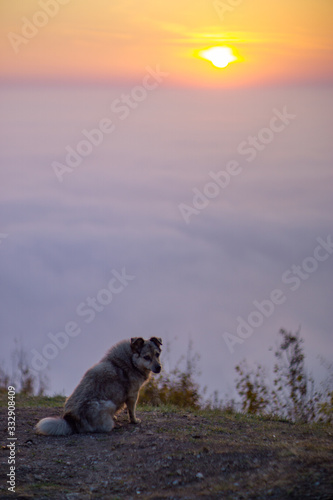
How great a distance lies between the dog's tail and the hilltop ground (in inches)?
4.3

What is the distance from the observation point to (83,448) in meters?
9.37

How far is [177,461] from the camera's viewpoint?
8.46m

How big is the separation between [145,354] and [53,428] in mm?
1855

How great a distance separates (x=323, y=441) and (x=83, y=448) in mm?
3383

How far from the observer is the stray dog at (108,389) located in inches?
397

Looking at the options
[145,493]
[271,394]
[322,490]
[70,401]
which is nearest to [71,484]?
[145,493]

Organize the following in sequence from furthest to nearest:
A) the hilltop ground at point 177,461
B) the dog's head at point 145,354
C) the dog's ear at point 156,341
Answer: the dog's ear at point 156,341
the dog's head at point 145,354
the hilltop ground at point 177,461

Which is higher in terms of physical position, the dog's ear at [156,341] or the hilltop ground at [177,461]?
the dog's ear at [156,341]

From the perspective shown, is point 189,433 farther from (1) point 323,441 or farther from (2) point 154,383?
(2) point 154,383

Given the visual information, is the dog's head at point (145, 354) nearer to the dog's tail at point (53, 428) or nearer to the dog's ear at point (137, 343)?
the dog's ear at point (137, 343)

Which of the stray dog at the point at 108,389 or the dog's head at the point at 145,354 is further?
the dog's head at the point at 145,354

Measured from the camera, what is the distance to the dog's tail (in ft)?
32.7

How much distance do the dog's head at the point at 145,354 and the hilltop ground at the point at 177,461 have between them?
2.90ft

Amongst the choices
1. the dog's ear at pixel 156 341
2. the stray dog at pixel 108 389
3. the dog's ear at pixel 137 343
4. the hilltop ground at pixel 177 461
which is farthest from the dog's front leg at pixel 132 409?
the dog's ear at pixel 156 341
